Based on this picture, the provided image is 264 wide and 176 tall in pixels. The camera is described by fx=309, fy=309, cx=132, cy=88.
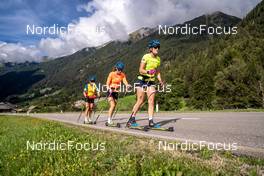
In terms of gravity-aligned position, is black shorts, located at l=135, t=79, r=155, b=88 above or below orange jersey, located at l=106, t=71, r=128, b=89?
below

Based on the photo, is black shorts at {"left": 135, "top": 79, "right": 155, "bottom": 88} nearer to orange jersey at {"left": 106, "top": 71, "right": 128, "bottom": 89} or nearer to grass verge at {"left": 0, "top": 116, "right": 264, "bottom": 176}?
grass verge at {"left": 0, "top": 116, "right": 264, "bottom": 176}

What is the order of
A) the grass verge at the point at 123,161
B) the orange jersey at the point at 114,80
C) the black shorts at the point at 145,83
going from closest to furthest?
1. the grass verge at the point at 123,161
2. the black shorts at the point at 145,83
3. the orange jersey at the point at 114,80

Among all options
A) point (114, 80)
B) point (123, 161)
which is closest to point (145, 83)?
point (114, 80)

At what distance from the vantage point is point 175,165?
13.8 ft

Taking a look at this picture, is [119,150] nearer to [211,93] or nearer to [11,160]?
[11,160]

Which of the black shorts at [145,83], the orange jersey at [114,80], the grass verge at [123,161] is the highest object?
the orange jersey at [114,80]

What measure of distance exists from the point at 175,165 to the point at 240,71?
50.5 m

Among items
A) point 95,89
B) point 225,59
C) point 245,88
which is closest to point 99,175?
point 95,89

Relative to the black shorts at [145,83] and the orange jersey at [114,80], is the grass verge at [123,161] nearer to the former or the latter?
the black shorts at [145,83]

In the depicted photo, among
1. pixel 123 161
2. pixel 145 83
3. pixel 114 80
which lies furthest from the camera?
pixel 114 80

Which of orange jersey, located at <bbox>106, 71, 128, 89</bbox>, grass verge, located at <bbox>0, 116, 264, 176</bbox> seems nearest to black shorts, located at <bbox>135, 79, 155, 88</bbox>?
grass verge, located at <bbox>0, 116, 264, 176</bbox>

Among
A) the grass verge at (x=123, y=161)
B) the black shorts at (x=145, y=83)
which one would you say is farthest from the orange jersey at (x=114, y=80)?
the grass verge at (x=123, y=161)

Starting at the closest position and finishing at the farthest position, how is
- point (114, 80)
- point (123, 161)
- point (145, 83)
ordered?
point (123, 161)
point (145, 83)
point (114, 80)

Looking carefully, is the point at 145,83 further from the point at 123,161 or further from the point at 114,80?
the point at 123,161
